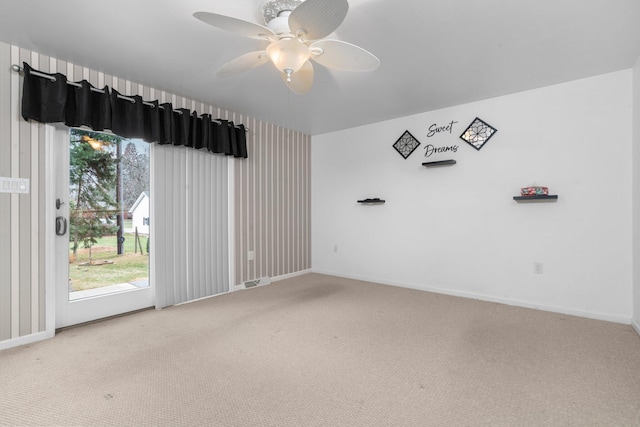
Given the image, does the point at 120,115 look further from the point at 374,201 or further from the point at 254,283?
the point at 374,201

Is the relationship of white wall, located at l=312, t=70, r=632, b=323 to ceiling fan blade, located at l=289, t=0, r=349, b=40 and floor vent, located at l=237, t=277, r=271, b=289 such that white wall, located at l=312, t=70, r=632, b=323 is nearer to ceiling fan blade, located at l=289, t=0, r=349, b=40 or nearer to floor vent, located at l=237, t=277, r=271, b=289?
floor vent, located at l=237, t=277, r=271, b=289

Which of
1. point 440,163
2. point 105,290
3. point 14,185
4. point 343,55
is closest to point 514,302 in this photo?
point 440,163

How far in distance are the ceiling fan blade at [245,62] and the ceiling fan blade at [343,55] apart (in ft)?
1.12

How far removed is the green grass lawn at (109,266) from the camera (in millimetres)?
2787

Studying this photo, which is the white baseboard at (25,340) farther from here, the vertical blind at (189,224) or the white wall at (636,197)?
the white wall at (636,197)

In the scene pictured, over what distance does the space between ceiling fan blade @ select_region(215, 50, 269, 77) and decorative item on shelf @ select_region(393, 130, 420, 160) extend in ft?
8.63

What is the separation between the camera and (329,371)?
77.3 inches

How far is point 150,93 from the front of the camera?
3.15 metres

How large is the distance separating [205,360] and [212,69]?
2440 millimetres

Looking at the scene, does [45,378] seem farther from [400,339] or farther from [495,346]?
[495,346]

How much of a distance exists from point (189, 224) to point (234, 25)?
7.98 ft

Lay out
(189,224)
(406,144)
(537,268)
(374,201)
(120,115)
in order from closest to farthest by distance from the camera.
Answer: (120,115)
(537,268)
(189,224)
(406,144)
(374,201)

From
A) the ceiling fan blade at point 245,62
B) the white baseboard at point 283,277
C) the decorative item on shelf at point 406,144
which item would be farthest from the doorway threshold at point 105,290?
the decorative item on shelf at point 406,144

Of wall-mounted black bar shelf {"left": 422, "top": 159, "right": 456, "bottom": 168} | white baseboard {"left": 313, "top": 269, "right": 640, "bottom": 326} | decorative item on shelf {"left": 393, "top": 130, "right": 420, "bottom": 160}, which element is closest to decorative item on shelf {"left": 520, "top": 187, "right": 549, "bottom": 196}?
wall-mounted black bar shelf {"left": 422, "top": 159, "right": 456, "bottom": 168}
